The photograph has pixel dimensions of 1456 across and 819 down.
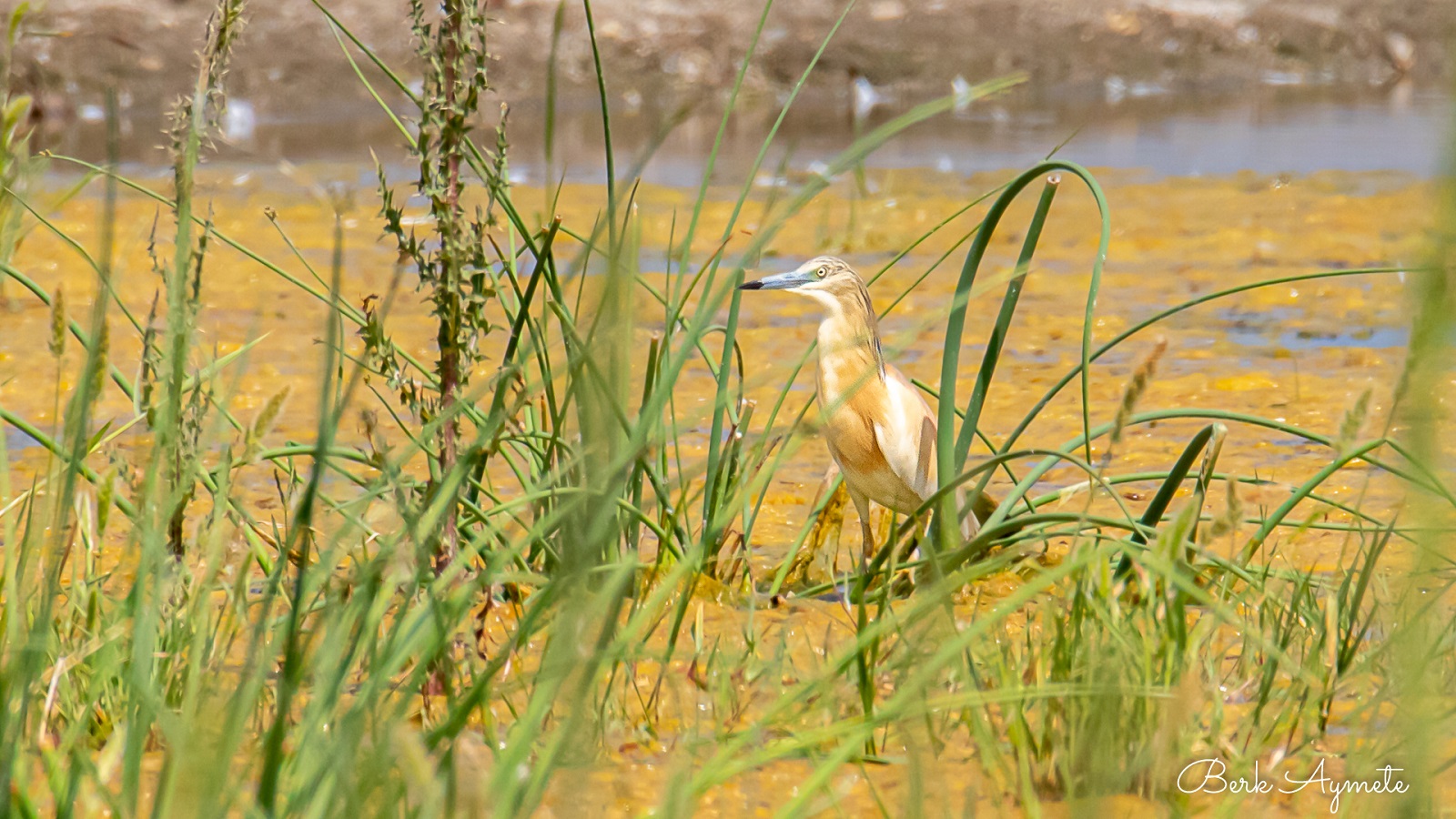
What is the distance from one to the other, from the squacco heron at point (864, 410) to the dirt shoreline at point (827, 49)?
7.62 m

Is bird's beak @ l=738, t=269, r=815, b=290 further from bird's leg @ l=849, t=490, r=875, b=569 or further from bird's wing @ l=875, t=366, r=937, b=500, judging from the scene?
bird's leg @ l=849, t=490, r=875, b=569

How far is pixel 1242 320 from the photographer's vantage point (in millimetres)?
4520

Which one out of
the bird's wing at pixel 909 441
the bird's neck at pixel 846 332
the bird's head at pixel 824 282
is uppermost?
the bird's head at pixel 824 282

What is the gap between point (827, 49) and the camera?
10.2 meters

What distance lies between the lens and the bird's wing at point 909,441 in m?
2.41

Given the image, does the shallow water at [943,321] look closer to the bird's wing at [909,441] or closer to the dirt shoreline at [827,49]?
the bird's wing at [909,441]

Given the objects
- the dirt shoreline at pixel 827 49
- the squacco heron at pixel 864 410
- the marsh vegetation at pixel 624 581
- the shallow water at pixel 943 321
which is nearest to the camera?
the marsh vegetation at pixel 624 581

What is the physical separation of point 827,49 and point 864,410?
8084 mm

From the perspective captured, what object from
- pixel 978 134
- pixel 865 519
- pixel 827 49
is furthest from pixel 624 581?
pixel 827 49

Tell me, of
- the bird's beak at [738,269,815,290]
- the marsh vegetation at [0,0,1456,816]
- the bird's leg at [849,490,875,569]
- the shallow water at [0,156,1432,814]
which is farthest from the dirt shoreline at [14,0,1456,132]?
the bird's leg at [849,490,875,569]

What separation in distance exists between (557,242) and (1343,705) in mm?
4235

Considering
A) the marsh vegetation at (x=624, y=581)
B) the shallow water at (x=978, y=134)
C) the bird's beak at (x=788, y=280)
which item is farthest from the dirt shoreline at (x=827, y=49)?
the bird's beak at (x=788, y=280)

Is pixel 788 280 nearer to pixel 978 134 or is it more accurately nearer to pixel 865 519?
pixel 865 519

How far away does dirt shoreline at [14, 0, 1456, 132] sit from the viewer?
389 inches
